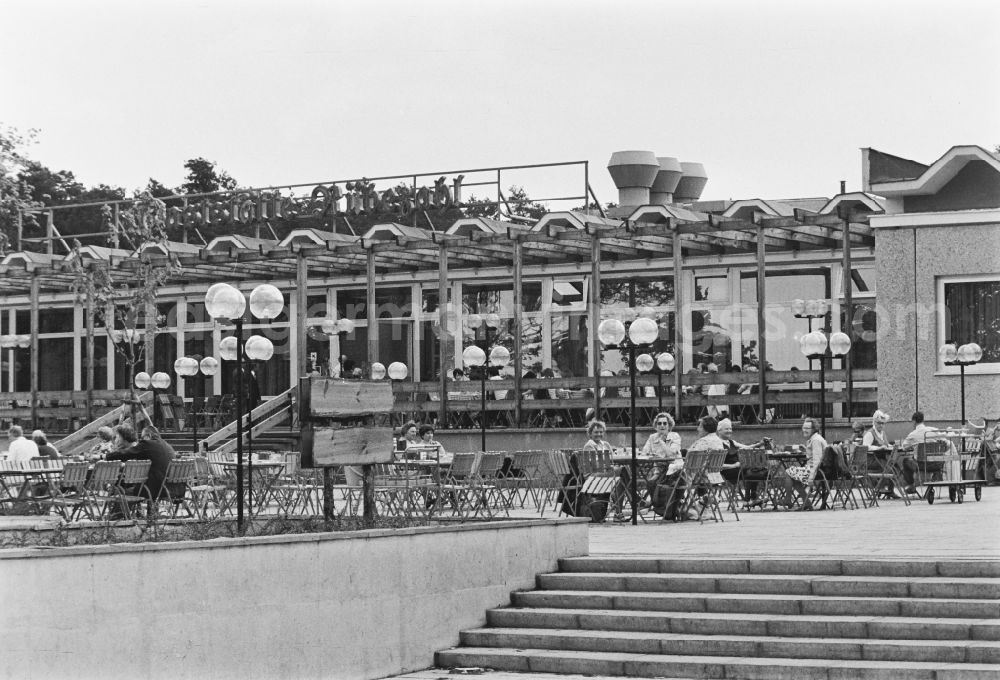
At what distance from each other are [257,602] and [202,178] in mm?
63538

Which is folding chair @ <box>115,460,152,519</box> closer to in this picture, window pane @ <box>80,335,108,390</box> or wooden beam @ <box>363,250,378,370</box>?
wooden beam @ <box>363,250,378,370</box>

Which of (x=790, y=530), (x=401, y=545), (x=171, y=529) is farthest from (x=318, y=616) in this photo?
(x=790, y=530)

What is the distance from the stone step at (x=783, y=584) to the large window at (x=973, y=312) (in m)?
15.2

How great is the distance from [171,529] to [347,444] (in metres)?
1.55

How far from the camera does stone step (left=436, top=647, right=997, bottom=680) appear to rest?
9.37 metres

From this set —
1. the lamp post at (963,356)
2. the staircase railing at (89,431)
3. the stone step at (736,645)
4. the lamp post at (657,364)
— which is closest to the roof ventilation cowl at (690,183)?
the lamp post at (657,364)

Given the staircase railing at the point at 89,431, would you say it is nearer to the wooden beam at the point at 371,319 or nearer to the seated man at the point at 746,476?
the wooden beam at the point at 371,319

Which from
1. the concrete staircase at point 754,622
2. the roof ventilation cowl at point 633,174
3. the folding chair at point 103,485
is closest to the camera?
the concrete staircase at point 754,622

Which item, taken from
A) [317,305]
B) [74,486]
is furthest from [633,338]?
[317,305]

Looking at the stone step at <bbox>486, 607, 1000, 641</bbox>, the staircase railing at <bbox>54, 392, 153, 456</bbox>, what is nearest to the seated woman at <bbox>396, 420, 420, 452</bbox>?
the staircase railing at <bbox>54, 392, 153, 456</bbox>

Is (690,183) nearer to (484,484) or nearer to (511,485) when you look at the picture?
(511,485)

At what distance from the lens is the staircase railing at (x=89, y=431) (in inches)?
1209

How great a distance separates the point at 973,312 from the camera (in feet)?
83.9

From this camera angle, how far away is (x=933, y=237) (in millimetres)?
25688
